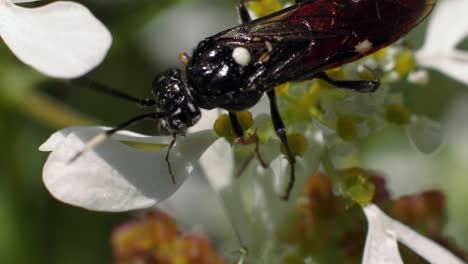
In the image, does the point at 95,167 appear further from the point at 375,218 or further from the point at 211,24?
the point at 211,24

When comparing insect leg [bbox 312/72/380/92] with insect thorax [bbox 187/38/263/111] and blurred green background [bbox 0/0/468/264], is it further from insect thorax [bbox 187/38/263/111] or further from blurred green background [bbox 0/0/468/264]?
blurred green background [bbox 0/0/468/264]

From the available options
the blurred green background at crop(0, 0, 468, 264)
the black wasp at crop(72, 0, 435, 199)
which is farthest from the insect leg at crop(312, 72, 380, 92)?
the blurred green background at crop(0, 0, 468, 264)

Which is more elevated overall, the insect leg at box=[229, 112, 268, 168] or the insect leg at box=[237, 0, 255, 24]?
the insect leg at box=[237, 0, 255, 24]

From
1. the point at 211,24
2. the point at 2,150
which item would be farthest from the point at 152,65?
the point at 2,150

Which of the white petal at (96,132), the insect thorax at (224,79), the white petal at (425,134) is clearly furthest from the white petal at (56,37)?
the white petal at (425,134)

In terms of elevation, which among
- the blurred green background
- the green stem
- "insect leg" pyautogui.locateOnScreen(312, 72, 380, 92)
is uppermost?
"insect leg" pyautogui.locateOnScreen(312, 72, 380, 92)

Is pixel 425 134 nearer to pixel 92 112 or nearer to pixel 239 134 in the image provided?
pixel 239 134

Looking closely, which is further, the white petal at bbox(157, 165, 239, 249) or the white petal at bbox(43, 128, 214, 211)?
the white petal at bbox(157, 165, 239, 249)
